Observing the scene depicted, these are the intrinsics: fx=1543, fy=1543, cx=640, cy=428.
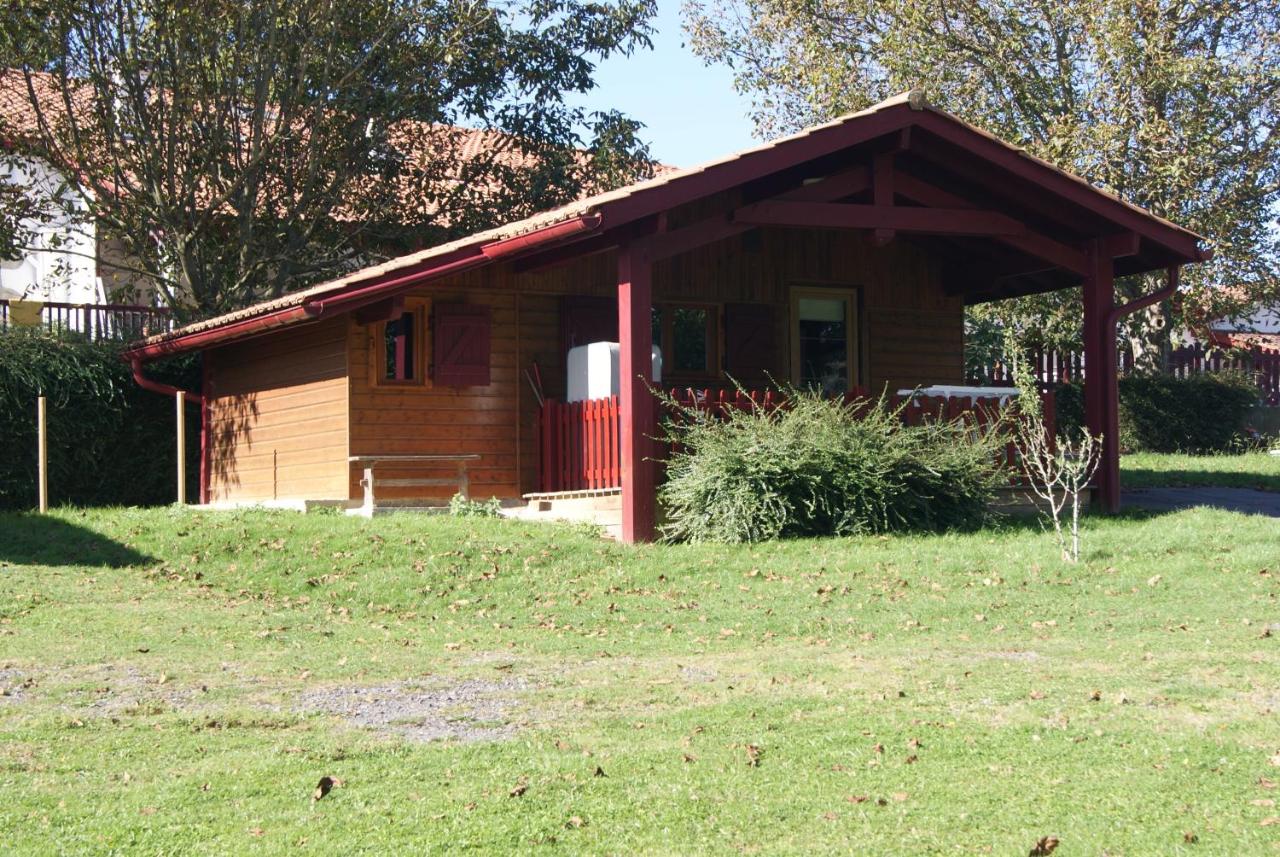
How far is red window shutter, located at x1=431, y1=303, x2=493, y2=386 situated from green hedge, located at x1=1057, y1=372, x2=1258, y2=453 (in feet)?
41.2

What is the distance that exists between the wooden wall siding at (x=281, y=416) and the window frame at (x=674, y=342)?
3.81m

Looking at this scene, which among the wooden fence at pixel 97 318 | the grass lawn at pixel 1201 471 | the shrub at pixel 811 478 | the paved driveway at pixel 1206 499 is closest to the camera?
the shrub at pixel 811 478

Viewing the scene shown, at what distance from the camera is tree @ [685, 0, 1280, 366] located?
23.5m

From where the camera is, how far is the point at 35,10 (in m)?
19.0

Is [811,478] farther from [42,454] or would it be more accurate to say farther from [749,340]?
[42,454]

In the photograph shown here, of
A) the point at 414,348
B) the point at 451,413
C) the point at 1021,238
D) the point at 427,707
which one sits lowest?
the point at 427,707

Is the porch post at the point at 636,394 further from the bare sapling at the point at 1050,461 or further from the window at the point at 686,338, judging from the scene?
the window at the point at 686,338

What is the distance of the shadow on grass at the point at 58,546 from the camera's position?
13.9 meters

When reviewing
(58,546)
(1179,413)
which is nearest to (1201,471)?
(1179,413)

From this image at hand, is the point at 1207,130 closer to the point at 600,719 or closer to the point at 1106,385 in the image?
the point at 1106,385

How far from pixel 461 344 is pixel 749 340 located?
3.66 meters

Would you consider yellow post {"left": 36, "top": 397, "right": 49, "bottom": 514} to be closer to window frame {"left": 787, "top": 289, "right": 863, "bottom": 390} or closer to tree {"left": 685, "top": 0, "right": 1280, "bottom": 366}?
window frame {"left": 787, "top": 289, "right": 863, "bottom": 390}

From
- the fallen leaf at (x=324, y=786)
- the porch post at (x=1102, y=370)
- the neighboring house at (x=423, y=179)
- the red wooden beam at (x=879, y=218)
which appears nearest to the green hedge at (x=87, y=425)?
the neighboring house at (x=423, y=179)

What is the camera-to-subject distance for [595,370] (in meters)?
16.4
